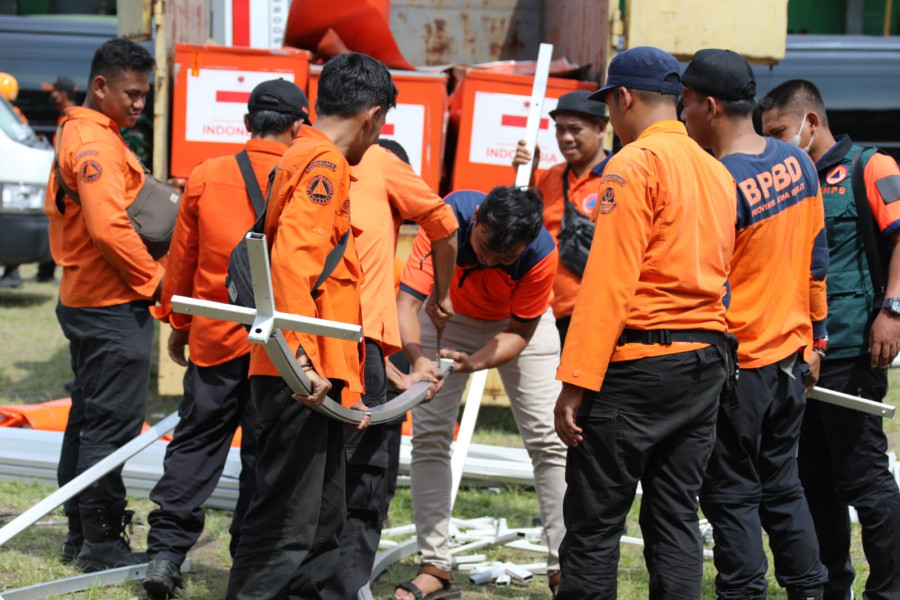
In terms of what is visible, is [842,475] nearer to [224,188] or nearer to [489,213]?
[489,213]

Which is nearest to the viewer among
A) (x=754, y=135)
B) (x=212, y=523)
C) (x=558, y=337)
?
(x=754, y=135)

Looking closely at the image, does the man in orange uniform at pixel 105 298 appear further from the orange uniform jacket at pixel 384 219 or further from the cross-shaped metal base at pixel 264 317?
the cross-shaped metal base at pixel 264 317

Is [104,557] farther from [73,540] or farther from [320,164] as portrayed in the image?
[320,164]

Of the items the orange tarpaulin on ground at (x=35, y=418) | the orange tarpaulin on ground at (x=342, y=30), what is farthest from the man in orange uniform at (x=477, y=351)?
the orange tarpaulin on ground at (x=342, y=30)

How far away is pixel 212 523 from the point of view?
471cm

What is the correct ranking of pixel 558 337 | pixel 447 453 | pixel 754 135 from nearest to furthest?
pixel 754 135
pixel 447 453
pixel 558 337

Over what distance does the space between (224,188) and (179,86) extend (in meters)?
2.50

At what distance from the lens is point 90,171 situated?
152 inches

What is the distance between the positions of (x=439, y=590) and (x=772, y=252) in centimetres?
178

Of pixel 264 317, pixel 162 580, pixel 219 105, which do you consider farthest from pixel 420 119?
pixel 264 317

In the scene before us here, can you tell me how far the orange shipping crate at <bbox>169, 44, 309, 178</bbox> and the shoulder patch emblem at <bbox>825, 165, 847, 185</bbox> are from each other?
330 centimetres

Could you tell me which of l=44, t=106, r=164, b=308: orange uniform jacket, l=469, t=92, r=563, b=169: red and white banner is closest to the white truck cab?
l=469, t=92, r=563, b=169: red and white banner

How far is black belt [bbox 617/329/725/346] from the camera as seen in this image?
295 centimetres

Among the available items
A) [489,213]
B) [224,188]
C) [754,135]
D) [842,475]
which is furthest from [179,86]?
[842,475]
